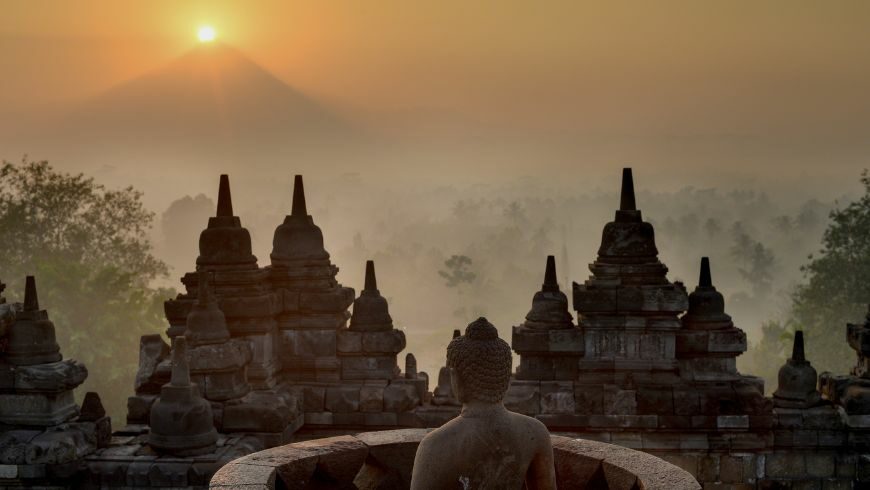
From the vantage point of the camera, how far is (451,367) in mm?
5840

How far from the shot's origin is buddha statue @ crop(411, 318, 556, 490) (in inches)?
222

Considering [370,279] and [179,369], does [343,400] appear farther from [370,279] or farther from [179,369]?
[179,369]

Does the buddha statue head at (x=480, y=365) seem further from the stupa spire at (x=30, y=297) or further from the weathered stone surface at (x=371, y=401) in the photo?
the stupa spire at (x=30, y=297)

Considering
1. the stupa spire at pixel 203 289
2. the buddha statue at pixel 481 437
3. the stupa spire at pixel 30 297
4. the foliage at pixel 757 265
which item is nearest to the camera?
the buddha statue at pixel 481 437

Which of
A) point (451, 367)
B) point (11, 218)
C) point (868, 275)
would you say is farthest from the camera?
point (11, 218)

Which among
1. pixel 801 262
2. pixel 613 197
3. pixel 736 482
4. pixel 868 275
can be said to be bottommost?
pixel 736 482

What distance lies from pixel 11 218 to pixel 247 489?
1577 inches

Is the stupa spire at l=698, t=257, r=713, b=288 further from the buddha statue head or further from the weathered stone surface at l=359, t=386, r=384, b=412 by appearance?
the buddha statue head

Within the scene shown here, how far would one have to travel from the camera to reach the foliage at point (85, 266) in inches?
1549

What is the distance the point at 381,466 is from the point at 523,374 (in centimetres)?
489

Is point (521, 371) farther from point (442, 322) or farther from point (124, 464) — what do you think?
point (442, 322)

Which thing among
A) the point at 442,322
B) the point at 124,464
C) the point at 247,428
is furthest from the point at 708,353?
the point at 442,322

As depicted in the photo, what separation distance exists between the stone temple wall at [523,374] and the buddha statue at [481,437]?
16.8ft

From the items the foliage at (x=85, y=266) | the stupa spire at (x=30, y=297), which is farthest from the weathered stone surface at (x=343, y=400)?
the foliage at (x=85, y=266)
